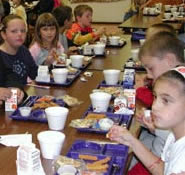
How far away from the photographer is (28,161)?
53.8 inches

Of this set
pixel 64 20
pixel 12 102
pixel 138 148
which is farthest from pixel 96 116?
pixel 64 20

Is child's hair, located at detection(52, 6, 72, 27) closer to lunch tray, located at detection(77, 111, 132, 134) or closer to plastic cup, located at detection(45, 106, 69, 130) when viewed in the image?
lunch tray, located at detection(77, 111, 132, 134)

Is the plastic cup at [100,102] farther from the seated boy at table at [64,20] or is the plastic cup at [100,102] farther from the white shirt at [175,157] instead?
the seated boy at table at [64,20]

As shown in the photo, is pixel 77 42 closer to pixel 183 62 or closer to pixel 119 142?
pixel 183 62

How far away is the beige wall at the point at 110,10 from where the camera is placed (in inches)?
384

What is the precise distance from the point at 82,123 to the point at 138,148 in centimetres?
32

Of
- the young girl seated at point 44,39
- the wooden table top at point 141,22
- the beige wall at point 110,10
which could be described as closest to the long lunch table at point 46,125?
the young girl seated at point 44,39

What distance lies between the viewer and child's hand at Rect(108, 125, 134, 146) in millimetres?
1627

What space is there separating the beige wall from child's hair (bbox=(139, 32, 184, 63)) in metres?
7.86

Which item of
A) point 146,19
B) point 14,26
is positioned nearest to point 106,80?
point 14,26

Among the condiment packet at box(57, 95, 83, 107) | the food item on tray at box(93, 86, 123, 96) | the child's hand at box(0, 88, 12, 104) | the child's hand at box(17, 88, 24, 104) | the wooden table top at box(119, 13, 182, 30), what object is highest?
the wooden table top at box(119, 13, 182, 30)

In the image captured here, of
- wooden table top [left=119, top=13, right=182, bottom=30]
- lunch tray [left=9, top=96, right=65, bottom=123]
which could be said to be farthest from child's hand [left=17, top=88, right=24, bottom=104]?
wooden table top [left=119, top=13, right=182, bottom=30]

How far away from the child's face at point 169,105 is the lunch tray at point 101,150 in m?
0.25

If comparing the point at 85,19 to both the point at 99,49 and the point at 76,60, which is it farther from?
the point at 76,60
